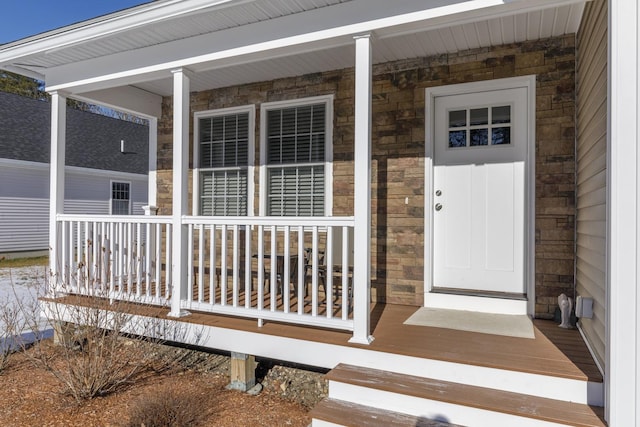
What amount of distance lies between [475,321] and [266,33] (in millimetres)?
3075

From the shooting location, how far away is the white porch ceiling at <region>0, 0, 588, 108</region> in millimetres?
3033

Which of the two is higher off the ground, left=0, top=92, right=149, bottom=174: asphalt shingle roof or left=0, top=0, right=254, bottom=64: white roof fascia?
left=0, top=92, right=149, bottom=174: asphalt shingle roof

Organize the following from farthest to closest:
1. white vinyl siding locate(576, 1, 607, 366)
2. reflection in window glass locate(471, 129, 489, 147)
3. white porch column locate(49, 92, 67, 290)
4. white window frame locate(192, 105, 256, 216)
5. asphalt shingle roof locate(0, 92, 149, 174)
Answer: asphalt shingle roof locate(0, 92, 149, 174) → white window frame locate(192, 105, 256, 216) → white porch column locate(49, 92, 67, 290) → reflection in window glass locate(471, 129, 489, 147) → white vinyl siding locate(576, 1, 607, 366)

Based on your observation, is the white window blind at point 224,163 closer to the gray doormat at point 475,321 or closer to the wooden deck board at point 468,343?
the wooden deck board at point 468,343

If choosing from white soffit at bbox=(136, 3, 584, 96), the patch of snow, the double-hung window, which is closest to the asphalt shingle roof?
the double-hung window

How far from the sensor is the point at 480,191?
4062 millimetres

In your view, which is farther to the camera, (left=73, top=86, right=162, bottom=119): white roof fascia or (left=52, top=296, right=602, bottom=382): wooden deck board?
(left=73, top=86, right=162, bottom=119): white roof fascia

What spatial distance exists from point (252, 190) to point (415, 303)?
7.87 ft

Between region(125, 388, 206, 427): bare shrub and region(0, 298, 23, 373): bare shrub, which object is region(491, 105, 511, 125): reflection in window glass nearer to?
region(125, 388, 206, 427): bare shrub

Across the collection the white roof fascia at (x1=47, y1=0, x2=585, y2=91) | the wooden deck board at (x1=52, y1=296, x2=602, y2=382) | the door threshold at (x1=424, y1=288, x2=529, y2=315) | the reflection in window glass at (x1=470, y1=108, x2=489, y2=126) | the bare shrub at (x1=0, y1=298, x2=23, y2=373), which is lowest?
the bare shrub at (x1=0, y1=298, x2=23, y2=373)

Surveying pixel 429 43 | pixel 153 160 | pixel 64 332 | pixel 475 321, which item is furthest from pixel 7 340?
pixel 429 43

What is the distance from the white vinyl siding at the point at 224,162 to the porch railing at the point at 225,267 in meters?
0.40

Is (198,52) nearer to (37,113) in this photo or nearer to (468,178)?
(468,178)

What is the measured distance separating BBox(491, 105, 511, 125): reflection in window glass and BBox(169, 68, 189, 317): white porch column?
299 centimetres
